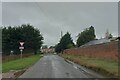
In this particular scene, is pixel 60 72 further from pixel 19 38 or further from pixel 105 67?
pixel 19 38

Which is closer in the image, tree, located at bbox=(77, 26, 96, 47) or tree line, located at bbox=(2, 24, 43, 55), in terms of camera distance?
tree line, located at bbox=(2, 24, 43, 55)

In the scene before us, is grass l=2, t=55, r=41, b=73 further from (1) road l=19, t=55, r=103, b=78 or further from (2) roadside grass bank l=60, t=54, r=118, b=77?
(2) roadside grass bank l=60, t=54, r=118, b=77

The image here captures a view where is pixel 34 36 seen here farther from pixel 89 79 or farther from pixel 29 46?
pixel 89 79

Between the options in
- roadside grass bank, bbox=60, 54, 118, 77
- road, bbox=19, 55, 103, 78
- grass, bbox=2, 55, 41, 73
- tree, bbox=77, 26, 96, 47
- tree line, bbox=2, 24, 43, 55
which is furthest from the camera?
tree, bbox=77, 26, 96, 47

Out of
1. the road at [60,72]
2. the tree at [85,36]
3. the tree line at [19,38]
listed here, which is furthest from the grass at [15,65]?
the tree at [85,36]

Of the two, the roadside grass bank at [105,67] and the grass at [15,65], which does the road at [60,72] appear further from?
the grass at [15,65]

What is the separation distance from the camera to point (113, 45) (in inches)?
1364

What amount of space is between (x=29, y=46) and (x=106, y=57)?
7721 cm

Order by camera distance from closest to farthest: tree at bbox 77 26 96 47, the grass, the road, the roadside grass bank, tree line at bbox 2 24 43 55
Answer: the roadside grass bank, the road, the grass, tree line at bbox 2 24 43 55, tree at bbox 77 26 96 47

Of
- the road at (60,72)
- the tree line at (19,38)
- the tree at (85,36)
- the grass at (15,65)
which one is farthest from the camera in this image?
the tree at (85,36)

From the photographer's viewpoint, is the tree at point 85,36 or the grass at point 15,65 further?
the tree at point 85,36

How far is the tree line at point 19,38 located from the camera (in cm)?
10350

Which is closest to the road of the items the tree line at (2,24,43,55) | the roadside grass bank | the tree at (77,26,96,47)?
the roadside grass bank

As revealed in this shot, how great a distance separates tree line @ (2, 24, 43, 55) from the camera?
10350cm
